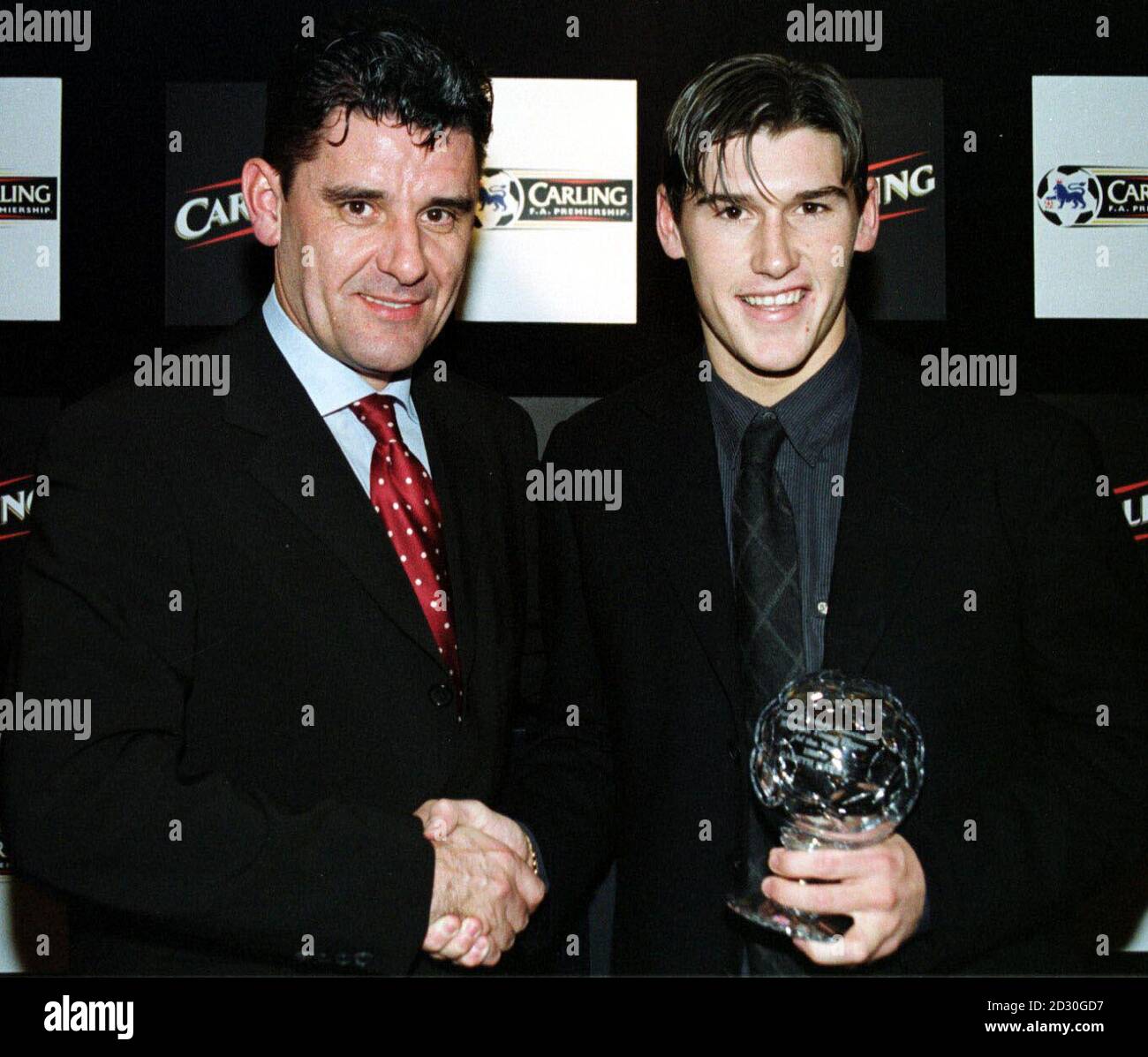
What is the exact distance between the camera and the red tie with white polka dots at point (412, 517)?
1713 millimetres

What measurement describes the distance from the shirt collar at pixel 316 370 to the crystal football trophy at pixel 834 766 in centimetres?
83

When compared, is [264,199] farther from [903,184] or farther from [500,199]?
[903,184]

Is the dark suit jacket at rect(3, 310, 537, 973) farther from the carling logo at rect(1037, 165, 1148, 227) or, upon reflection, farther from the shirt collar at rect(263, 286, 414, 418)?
the carling logo at rect(1037, 165, 1148, 227)

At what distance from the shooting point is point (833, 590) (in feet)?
5.16

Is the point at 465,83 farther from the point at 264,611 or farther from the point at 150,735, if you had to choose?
the point at 150,735

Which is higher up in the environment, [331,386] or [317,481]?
[331,386]

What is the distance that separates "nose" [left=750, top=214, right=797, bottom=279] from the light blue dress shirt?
65 cm

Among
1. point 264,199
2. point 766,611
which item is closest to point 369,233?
point 264,199

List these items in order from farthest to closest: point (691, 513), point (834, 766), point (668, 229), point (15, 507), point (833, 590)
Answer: point (15, 507) < point (668, 229) < point (691, 513) < point (833, 590) < point (834, 766)

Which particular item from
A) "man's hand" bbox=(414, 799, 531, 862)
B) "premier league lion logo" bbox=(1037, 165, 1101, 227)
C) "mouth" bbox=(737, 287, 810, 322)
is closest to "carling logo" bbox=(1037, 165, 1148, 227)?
"premier league lion logo" bbox=(1037, 165, 1101, 227)

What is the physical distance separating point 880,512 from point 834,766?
405 millimetres

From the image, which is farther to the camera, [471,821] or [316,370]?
[316,370]

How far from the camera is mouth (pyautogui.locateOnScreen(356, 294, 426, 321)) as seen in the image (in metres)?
1.72

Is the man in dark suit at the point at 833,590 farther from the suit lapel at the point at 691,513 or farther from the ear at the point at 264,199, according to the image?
the ear at the point at 264,199
